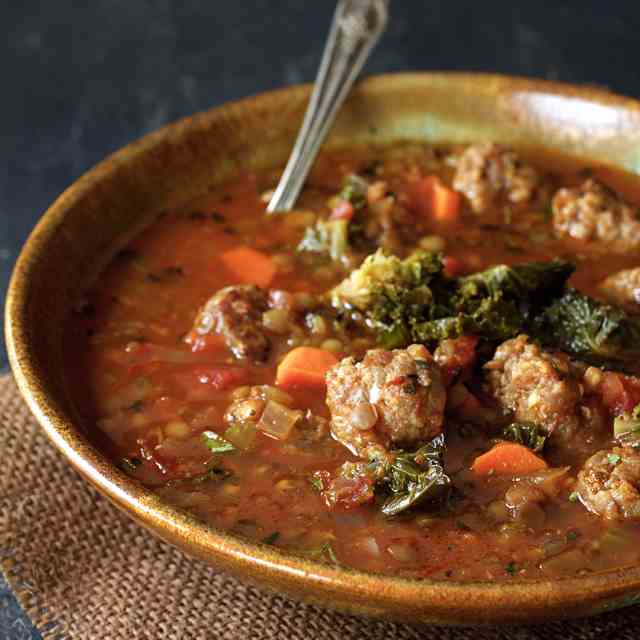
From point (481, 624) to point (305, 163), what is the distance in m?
3.48

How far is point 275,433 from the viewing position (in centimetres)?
500

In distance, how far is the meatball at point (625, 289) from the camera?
5750mm

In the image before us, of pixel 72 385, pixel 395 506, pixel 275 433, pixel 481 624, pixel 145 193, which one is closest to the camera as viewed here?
pixel 481 624

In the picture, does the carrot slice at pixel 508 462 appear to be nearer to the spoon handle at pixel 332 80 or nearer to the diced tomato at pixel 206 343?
the diced tomato at pixel 206 343

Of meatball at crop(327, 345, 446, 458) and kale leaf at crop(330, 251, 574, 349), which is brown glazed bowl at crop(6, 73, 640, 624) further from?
kale leaf at crop(330, 251, 574, 349)

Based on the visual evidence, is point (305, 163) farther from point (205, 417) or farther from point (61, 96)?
point (61, 96)

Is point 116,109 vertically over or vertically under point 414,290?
under

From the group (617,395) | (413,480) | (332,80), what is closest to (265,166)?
(332,80)

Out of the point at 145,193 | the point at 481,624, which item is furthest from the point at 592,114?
the point at 481,624

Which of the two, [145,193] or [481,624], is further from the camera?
[145,193]

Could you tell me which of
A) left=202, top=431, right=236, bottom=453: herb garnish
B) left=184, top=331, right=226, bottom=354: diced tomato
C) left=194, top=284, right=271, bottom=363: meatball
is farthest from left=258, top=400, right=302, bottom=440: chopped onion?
left=184, top=331, right=226, bottom=354: diced tomato

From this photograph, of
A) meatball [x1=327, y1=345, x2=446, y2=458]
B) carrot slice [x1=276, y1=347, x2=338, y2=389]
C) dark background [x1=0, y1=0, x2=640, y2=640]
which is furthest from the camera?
dark background [x1=0, y1=0, x2=640, y2=640]

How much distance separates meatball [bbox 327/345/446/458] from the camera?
4773 mm

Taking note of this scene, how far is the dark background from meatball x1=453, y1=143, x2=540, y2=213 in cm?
271
